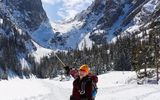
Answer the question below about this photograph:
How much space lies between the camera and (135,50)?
3278 inches

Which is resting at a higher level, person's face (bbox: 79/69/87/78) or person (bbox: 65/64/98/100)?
person's face (bbox: 79/69/87/78)

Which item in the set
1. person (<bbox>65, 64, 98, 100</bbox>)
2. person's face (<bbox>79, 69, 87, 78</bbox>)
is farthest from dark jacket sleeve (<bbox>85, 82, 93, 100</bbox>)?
person's face (<bbox>79, 69, 87, 78</bbox>)

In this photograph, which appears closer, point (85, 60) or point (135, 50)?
point (135, 50)

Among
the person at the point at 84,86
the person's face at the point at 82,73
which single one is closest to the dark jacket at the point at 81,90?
the person at the point at 84,86

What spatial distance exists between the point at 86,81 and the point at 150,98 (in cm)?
1284

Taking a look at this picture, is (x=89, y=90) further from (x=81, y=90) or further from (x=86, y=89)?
(x=81, y=90)

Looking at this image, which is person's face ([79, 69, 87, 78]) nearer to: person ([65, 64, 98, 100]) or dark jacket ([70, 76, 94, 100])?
person ([65, 64, 98, 100])

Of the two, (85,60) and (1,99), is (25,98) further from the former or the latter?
(85,60)

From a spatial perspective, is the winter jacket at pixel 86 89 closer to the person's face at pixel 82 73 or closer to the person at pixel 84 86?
the person at pixel 84 86

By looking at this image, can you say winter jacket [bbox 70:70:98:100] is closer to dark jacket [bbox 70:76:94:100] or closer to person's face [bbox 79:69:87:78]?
dark jacket [bbox 70:76:94:100]

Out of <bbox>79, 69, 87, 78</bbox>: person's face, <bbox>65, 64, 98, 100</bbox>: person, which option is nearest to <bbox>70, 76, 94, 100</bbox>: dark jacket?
<bbox>65, 64, 98, 100</bbox>: person

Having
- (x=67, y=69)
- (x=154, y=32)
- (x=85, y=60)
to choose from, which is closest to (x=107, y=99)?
(x=67, y=69)

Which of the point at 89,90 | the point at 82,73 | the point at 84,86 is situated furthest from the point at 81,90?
the point at 82,73

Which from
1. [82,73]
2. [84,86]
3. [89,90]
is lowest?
[89,90]
